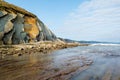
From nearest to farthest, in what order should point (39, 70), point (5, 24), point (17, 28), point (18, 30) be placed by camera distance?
point (39, 70), point (5, 24), point (18, 30), point (17, 28)

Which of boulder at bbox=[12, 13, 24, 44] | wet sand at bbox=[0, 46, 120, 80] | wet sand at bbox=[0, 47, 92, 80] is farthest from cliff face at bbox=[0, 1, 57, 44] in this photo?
wet sand at bbox=[0, 47, 92, 80]

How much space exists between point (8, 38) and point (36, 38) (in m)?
11.3

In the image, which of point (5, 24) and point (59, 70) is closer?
point (59, 70)

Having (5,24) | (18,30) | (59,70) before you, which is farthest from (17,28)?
(59,70)

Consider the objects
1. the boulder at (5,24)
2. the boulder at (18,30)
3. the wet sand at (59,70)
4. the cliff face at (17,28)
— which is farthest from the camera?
the boulder at (18,30)

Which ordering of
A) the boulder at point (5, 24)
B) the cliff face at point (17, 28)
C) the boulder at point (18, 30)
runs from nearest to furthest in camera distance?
the boulder at point (5, 24)
the cliff face at point (17, 28)
the boulder at point (18, 30)

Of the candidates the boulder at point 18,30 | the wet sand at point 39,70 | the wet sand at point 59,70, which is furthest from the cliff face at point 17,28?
the wet sand at point 39,70

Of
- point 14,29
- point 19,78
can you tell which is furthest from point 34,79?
point 14,29

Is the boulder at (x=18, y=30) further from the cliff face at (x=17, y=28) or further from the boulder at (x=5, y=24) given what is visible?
the boulder at (x=5, y=24)

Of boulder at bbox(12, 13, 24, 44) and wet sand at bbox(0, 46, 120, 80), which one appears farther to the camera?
boulder at bbox(12, 13, 24, 44)

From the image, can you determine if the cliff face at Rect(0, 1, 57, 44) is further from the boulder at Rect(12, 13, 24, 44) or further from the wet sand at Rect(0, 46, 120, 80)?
the wet sand at Rect(0, 46, 120, 80)

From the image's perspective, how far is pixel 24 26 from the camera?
50250 mm

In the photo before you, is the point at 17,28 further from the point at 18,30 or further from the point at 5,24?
the point at 5,24

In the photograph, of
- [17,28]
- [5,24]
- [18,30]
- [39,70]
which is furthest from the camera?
[17,28]
